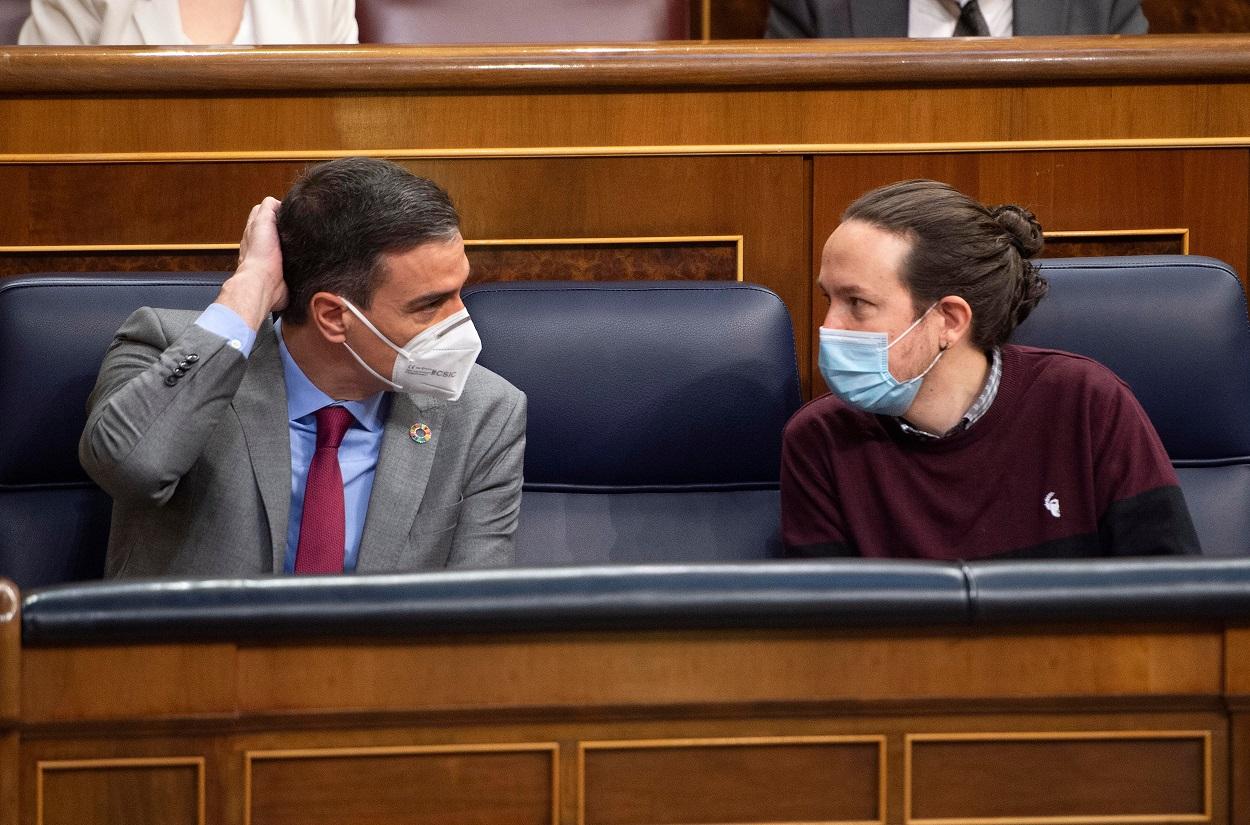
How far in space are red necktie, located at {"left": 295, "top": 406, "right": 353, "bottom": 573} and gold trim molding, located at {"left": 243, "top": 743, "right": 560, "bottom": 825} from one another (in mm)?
469

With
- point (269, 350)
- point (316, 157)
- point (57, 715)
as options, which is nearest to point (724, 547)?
point (269, 350)

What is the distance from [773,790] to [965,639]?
0.43ft

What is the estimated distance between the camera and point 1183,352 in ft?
4.56

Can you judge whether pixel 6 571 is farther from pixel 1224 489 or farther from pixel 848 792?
pixel 1224 489

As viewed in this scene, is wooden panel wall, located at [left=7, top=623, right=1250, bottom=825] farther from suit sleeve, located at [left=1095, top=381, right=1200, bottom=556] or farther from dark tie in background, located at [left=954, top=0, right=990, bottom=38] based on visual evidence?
dark tie in background, located at [left=954, top=0, right=990, bottom=38]

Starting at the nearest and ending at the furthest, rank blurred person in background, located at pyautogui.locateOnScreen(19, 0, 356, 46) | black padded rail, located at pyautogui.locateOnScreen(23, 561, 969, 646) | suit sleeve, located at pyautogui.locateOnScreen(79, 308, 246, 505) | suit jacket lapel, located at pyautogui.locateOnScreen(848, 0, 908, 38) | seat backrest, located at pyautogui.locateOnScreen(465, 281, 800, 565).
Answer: black padded rail, located at pyautogui.locateOnScreen(23, 561, 969, 646)
suit sleeve, located at pyautogui.locateOnScreen(79, 308, 246, 505)
seat backrest, located at pyautogui.locateOnScreen(465, 281, 800, 565)
blurred person in background, located at pyautogui.locateOnScreen(19, 0, 356, 46)
suit jacket lapel, located at pyautogui.locateOnScreen(848, 0, 908, 38)

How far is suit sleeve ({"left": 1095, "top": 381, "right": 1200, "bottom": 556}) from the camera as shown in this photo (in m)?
1.19

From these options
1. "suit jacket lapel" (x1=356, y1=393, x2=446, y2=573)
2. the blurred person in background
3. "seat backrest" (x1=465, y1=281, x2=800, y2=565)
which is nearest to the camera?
"suit jacket lapel" (x1=356, y1=393, x2=446, y2=573)

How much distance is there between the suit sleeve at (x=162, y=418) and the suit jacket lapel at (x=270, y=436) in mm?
60

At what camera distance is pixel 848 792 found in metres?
0.74

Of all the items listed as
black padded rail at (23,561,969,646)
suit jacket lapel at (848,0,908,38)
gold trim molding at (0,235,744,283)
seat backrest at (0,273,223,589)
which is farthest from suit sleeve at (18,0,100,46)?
black padded rail at (23,561,969,646)

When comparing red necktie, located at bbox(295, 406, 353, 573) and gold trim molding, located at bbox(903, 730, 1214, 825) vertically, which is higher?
red necktie, located at bbox(295, 406, 353, 573)

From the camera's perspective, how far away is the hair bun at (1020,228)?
128 centimetres

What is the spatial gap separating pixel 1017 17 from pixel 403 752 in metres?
1.55
